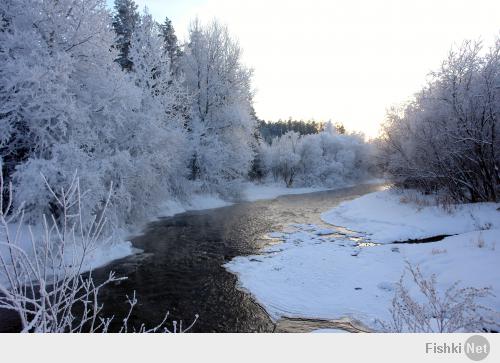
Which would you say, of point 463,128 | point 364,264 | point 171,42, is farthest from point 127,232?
point 171,42

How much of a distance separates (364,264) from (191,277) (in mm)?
5257

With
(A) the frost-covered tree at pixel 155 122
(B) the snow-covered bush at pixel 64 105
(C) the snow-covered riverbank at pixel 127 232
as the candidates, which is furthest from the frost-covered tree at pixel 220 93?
(B) the snow-covered bush at pixel 64 105

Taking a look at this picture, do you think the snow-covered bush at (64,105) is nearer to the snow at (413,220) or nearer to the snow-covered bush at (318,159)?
the snow at (413,220)

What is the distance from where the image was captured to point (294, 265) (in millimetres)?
10633

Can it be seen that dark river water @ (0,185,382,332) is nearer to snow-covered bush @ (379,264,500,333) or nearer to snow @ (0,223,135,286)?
snow @ (0,223,135,286)

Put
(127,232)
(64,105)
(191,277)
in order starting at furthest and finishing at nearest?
(127,232), (64,105), (191,277)

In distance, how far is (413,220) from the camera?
1532cm

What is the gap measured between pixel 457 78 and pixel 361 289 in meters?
11.9

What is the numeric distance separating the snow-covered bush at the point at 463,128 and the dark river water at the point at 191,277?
674 centimetres

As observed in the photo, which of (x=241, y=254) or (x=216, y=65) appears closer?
(x=241, y=254)

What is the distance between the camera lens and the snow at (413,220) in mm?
13420

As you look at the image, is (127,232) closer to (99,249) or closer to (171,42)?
(99,249)
